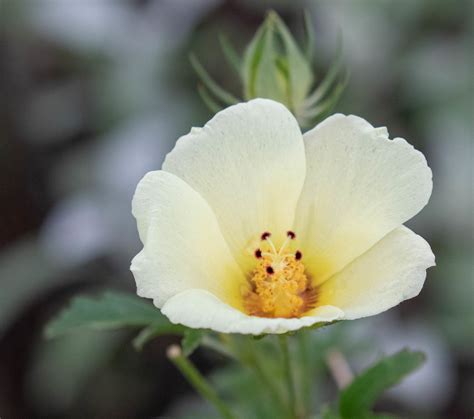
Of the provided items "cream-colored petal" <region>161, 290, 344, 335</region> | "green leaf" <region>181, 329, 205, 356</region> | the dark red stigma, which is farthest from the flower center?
"cream-colored petal" <region>161, 290, 344, 335</region>

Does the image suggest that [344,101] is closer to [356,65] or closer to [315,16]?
[356,65]

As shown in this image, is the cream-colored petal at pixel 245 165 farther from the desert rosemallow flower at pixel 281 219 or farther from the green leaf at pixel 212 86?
the green leaf at pixel 212 86

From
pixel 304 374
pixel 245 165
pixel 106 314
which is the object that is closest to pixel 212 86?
pixel 245 165

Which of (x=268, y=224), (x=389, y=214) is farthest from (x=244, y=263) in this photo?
(x=389, y=214)

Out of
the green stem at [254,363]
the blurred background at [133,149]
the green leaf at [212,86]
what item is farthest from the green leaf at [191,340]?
the blurred background at [133,149]

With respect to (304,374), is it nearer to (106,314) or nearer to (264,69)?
(106,314)

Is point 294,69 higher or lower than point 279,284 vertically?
higher
